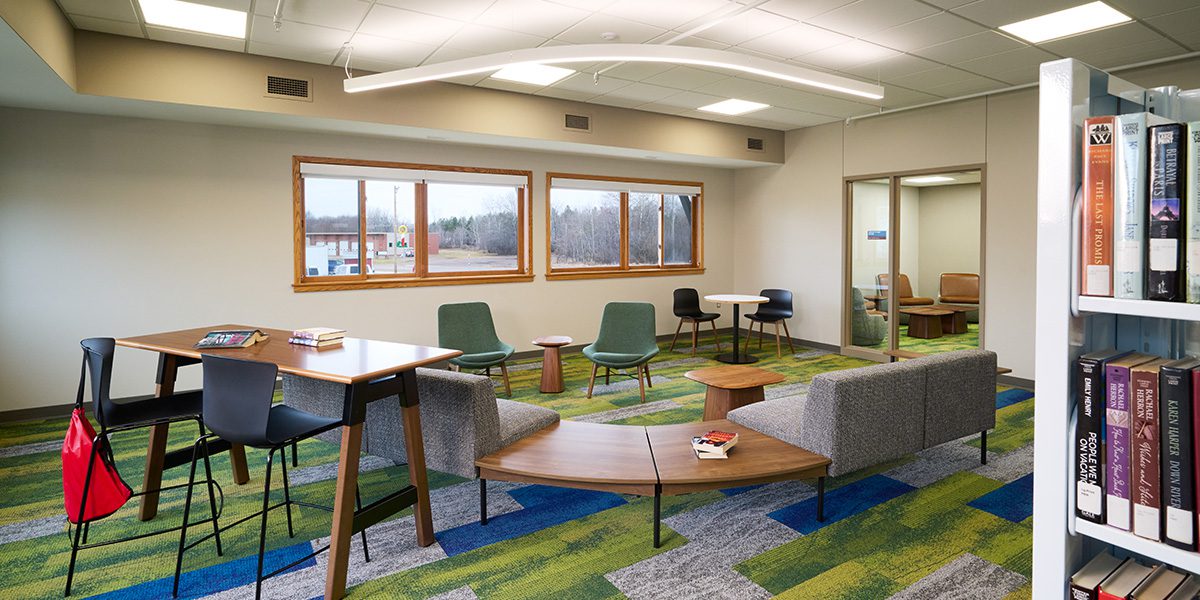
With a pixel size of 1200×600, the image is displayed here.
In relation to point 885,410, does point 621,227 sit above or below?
above

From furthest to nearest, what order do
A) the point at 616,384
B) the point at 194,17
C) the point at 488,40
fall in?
the point at 616,384, the point at 488,40, the point at 194,17

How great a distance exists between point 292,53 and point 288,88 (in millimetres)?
319

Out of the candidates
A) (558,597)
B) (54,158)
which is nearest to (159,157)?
(54,158)

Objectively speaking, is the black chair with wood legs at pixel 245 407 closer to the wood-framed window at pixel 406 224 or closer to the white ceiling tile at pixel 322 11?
the white ceiling tile at pixel 322 11

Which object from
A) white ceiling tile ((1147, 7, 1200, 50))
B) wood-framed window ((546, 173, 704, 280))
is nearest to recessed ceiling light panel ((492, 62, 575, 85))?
wood-framed window ((546, 173, 704, 280))

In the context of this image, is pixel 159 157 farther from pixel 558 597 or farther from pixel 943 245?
pixel 943 245

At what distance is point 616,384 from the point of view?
22.0ft

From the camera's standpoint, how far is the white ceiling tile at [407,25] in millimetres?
4547

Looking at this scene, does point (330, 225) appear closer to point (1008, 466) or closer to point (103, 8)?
point (103, 8)

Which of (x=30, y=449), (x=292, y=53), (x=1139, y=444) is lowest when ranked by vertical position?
(x=30, y=449)

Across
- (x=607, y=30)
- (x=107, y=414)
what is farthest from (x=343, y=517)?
(x=607, y=30)

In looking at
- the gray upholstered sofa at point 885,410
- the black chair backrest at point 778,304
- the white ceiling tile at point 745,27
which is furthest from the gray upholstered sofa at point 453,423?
the black chair backrest at point 778,304

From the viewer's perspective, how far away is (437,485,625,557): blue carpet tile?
3225mm

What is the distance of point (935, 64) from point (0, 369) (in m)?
8.20
